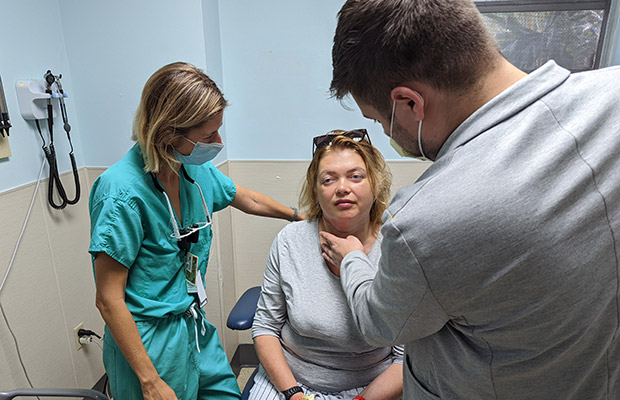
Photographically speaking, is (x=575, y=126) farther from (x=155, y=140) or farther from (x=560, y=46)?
(x=560, y=46)

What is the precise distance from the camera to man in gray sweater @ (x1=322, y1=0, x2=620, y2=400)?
59 cm

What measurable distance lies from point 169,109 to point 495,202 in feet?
2.98

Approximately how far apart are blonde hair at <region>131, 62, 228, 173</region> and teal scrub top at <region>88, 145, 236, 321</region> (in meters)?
0.08

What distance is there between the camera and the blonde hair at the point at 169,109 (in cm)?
113

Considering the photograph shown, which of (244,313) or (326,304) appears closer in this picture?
(326,304)

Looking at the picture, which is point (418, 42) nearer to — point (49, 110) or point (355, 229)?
point (355, 229)

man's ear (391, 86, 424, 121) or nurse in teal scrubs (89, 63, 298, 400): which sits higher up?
man's ear (391, 86, 424, 121)

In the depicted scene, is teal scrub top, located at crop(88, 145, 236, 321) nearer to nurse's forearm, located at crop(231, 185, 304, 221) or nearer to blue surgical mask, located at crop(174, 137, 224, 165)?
blue surgical mask, located at crop(174, 137, 224, 165)

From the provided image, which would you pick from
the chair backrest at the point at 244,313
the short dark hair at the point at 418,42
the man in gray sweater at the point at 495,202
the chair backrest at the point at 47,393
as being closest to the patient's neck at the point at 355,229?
the chair backrest at the point at 244,313

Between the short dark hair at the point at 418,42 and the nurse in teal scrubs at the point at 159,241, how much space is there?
24.3 inches

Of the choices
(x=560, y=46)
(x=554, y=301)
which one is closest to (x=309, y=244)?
(x=554, y=301)

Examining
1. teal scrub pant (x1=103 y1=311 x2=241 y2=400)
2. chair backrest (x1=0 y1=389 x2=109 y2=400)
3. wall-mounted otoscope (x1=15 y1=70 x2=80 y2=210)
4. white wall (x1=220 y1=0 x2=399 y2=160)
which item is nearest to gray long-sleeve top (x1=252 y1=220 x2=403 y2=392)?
teal scrub pant (x1=103 y1=311 x2=241 y2=400)

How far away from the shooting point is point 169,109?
1.13 meters

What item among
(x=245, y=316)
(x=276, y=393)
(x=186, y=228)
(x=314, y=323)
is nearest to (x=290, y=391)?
(x=276, y=393)
